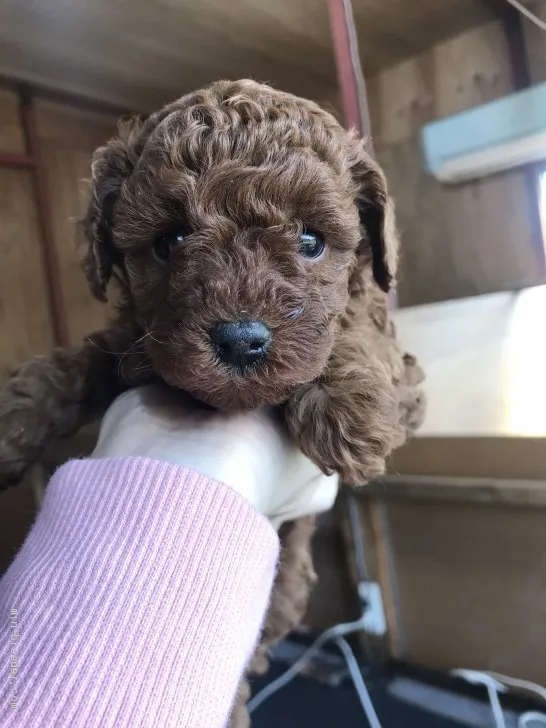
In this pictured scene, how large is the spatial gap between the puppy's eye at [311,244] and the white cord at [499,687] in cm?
125

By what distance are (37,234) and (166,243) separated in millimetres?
1303

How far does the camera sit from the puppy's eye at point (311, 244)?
107 centimetres

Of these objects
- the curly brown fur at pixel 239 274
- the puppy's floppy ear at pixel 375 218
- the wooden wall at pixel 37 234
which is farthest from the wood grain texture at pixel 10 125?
the puppy's floppy ear at pixel 375 218

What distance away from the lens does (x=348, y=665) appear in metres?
1.94

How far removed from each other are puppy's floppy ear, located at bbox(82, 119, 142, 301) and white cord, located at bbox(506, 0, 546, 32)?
A: 1.46m

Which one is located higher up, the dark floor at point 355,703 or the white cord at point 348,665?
the white cord at point 348,665

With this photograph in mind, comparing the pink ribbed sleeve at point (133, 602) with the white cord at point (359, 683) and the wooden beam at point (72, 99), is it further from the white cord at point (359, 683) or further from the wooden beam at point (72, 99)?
the wooden beam at point (72, 99)

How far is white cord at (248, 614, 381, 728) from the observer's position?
1789 mm

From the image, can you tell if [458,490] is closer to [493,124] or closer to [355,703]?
[355,703]

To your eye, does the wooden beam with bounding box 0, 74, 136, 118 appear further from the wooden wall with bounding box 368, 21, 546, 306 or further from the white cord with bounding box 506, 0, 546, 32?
the white cord with bounding box 506, 0, 546, 32

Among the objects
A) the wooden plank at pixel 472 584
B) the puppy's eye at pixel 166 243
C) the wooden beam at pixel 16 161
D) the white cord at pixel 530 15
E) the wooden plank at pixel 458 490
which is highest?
the white cord at pixel 530 15

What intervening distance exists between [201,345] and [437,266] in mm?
1692

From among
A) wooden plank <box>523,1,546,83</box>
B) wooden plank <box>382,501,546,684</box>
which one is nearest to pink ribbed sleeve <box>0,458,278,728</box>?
wooden plank <box>382,501,546,684</box>

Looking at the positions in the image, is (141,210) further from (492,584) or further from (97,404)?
(492,584)
